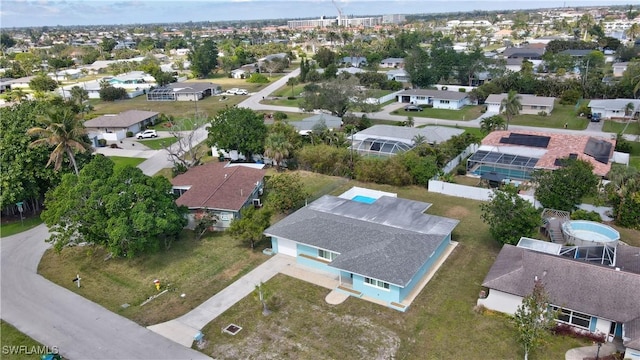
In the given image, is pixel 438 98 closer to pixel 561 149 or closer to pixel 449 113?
pixel 449 113

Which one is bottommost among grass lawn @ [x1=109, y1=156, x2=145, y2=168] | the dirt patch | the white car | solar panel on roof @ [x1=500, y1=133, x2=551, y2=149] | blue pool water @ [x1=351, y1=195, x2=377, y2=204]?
the dirt patch

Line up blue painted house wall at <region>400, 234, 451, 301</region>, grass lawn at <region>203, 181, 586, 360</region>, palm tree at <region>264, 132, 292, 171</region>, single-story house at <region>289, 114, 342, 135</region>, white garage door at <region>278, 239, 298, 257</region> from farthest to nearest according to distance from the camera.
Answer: single-story house at <region>289, 114, 342, 135</region> → palm tree at <region>264, 132, 292, 171</region> → white garage door at <region>278, 239, 298, 257</region> → blue painted house wall at <region>400, 234, 451, 301</region> → grass lawn at <region>203, 181, 586, 360</region>

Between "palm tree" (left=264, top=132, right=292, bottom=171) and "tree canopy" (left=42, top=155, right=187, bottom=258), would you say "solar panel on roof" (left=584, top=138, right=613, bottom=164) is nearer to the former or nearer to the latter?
"palm tree" (left=264, top=132, right=292, bottom=171)

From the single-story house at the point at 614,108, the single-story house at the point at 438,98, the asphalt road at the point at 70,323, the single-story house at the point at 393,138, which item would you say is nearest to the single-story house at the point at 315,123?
the single-story house at the point at 393,138

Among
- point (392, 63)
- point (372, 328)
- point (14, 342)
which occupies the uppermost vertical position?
point (392, 63)

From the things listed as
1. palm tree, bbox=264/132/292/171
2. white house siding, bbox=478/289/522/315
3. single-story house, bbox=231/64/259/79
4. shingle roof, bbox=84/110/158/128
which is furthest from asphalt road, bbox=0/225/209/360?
single-story house, bbox=231/64/259/79

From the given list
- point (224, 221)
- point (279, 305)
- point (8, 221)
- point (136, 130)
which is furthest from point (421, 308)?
point (136, 130)

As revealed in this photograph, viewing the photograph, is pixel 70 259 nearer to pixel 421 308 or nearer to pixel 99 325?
pixel 99 325

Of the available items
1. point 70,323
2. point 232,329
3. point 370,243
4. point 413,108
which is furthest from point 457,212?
point 413,108
